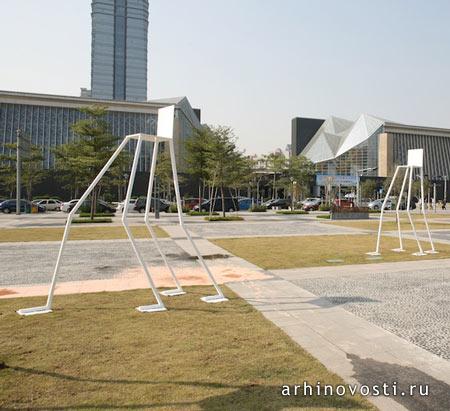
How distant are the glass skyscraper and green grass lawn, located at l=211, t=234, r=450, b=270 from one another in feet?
475

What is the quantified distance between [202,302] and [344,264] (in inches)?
222

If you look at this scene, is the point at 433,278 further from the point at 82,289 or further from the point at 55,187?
the point at 55,187

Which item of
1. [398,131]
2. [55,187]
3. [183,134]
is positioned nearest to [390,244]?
[55,187]

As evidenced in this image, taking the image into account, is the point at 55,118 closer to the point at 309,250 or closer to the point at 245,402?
the point at 309,250

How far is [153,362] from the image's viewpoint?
460 centimetres

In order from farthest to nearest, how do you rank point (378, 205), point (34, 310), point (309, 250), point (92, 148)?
point (378, 205)
point (92, 148)
point (309, 250)
point (34, 310)

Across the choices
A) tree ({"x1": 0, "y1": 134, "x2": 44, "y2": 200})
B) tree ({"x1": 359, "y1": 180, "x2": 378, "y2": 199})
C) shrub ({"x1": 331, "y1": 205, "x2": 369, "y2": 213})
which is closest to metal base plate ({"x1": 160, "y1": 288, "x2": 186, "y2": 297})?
shrub ({"x1": 331, "y1": 205, "x2": 369, "y2": 213})

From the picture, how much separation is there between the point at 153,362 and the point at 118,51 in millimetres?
163941

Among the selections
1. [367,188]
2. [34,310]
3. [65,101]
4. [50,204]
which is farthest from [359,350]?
[65,101]

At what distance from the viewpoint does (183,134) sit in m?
80.8

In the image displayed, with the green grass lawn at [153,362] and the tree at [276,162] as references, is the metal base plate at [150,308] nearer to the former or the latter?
the green grass lawn at [153,362]

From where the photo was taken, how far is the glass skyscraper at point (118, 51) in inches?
5906

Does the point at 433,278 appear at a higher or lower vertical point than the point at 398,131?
lower

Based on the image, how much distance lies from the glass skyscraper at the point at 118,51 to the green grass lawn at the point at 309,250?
145 meters
